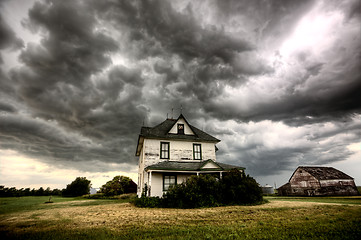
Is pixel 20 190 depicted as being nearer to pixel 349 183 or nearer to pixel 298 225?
pixel 298 225

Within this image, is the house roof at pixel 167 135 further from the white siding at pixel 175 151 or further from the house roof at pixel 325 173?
the house roof at pixel 325 173

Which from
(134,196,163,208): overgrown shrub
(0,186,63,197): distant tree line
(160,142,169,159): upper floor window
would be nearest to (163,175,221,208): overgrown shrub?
(134,196,163,208): overgrown shrub

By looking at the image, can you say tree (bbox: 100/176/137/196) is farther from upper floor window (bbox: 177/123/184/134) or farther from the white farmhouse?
upper floor window (bbox: 177/123/184/134)

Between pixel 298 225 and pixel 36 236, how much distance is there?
10.1m

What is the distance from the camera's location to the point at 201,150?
849 inches

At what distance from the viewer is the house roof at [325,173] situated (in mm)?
32719

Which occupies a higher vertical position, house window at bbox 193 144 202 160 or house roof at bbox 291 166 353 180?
house window at bbox 193 144 202 160

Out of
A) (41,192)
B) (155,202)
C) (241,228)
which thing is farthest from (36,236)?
(41,192)

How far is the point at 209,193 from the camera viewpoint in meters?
14.9

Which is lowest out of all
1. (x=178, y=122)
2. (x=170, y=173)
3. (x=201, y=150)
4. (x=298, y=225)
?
(x=298, y=225)

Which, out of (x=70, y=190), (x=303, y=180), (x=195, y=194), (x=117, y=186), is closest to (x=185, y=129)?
(x=195, y=194)

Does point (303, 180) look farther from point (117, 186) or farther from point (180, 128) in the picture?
point (117, 186)

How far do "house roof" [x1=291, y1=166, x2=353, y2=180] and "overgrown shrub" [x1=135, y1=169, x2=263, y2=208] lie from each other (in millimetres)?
25448

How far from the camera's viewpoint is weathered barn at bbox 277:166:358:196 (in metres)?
31.7
